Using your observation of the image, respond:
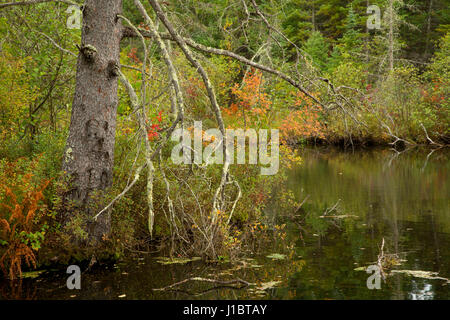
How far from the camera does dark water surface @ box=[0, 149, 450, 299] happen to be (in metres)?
6.14

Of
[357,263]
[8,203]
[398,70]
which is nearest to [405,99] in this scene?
[398,70]

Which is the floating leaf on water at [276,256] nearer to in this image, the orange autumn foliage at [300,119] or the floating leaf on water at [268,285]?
the floating leaf on water at [268,285]

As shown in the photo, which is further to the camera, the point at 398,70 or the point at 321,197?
the point at 398,70

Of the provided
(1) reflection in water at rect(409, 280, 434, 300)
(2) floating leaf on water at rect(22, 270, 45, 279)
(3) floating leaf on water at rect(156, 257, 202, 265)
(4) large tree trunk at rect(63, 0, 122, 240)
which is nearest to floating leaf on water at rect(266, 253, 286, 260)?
(3) floating leaf on water at rect(156, 257, 202, 265)

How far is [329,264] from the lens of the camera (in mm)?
7375

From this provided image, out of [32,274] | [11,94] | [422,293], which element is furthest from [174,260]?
[11,94]

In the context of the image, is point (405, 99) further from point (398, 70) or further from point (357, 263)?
point (357, 263)

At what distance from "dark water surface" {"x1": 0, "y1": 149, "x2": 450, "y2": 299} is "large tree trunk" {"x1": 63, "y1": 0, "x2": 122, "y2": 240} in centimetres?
105

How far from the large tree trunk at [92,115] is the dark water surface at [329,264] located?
1051 mm

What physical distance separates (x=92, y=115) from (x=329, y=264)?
154 inches

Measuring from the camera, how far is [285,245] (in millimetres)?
8531

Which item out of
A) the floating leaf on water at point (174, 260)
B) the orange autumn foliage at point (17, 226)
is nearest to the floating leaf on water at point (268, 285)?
the floating leaf on water at point (174, 260)

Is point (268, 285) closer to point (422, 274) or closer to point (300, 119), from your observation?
point (422, 274)

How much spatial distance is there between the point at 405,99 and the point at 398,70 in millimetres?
1565
